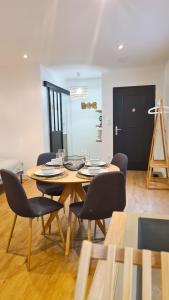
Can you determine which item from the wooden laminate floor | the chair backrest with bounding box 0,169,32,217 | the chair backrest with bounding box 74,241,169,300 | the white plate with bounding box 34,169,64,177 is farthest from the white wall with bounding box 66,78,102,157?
the chair backrest with bounding box 74,241,169,300

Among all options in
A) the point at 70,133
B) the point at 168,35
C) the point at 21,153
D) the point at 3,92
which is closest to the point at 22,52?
the point at 3,92

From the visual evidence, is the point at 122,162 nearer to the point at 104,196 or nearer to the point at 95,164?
the point at 95,164

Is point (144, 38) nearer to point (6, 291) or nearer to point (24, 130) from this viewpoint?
point (24, 130)

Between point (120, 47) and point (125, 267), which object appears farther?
point (120, 47)

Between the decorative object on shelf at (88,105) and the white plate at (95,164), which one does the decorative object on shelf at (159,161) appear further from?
the decorative object on shelf at (88,105)

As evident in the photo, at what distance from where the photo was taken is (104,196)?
2.01 meters

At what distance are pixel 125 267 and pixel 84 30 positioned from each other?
3.22m

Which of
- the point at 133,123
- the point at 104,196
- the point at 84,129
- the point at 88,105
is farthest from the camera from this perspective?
the point at 84,129

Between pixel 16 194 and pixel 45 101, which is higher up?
pixel 45 101

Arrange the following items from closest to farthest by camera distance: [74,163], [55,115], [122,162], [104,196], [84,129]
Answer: [104,196] → [74,163] → [122,162] → [55,115] → [84,129]

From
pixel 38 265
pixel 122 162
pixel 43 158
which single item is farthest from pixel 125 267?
pixel 43 158

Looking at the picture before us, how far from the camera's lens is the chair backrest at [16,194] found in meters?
2.02

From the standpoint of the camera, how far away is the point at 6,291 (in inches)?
69.1

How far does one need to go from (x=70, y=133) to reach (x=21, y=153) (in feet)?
8.03
